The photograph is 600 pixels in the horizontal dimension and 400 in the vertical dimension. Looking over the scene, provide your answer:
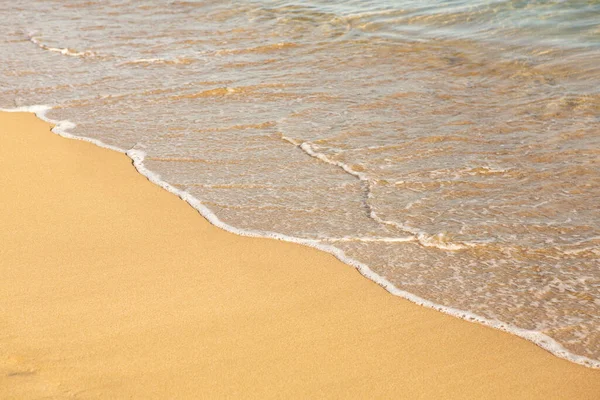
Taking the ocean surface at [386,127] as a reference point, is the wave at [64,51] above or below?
above

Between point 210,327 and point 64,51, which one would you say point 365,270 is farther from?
point 64,51

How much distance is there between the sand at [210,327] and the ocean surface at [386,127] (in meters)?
0.19

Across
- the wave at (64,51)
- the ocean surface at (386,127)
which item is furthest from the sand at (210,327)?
the wave at (64,51)

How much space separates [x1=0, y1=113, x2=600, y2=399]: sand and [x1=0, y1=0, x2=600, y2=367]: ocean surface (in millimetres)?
190

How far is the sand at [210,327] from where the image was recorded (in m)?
2.95

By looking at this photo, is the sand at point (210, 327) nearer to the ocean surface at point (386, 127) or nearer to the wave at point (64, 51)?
the ocean surface at point (386, 127)

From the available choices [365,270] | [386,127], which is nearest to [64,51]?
[386,127]

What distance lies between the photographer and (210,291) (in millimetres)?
3617

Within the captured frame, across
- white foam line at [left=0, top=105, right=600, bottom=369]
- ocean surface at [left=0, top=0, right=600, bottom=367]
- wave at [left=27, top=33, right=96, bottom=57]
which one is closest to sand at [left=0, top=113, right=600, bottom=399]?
white foam line at [left=0, top=105, right=600, bottom=369]

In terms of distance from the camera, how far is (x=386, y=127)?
5992 mm

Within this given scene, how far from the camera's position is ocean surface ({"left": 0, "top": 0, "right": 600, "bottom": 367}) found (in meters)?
3.94

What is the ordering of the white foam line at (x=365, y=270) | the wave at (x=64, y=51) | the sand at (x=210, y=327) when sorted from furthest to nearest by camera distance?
the wave at (x=64, y=51) → the white foam line at (x=365, y=270) → the sand at (x=210, y=327)

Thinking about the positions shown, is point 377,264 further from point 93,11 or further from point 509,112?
Answer: point 93,11

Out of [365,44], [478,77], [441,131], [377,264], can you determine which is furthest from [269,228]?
[365,44]
